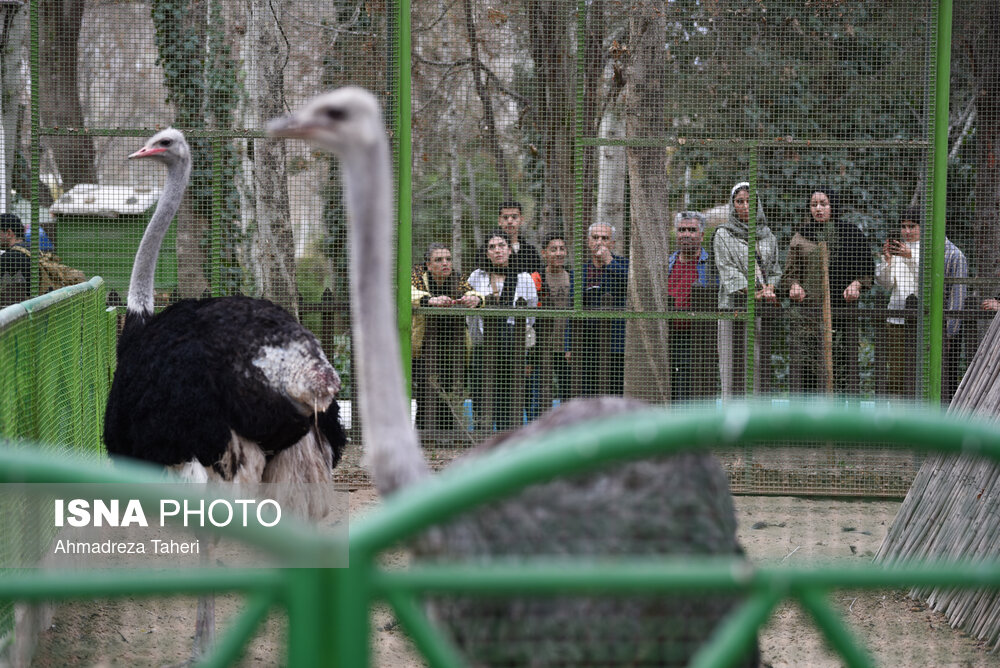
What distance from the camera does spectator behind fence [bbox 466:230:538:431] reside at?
766cm

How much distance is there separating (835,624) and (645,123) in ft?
22.7

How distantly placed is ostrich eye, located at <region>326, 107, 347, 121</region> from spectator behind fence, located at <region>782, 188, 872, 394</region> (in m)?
5.79

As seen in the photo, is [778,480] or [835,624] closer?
[835,624]

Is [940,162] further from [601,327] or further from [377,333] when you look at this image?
[377,333]

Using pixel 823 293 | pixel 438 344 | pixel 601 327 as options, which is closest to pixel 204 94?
pixel 438 344

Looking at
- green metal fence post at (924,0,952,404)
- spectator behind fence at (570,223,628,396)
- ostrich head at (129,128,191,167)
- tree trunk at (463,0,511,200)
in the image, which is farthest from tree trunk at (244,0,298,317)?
green metal fence post at (924,0,952,404)

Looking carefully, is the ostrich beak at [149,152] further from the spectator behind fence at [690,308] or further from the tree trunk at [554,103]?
the spectator behind fence at [690,308]

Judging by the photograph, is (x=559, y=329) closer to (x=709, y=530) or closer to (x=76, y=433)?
(x=76, y=433)

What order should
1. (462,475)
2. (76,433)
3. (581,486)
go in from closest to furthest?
(462,475) → (581,486) → (76,433)

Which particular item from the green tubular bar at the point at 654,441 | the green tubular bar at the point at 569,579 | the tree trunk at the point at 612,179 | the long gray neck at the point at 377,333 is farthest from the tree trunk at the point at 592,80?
the green tubular bar at the point at 569,579

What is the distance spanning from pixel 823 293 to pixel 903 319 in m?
0.57

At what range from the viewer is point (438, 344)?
25.6 feet

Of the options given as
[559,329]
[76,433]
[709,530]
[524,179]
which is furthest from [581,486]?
[524,179]

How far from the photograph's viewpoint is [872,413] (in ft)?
4.16
